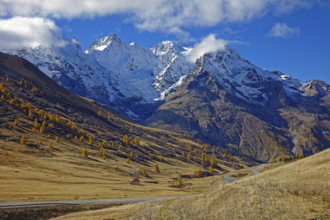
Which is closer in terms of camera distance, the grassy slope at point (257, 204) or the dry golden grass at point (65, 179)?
the grassy slope at point (257, 204)

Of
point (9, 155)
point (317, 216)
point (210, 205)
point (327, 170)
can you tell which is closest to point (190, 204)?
point (210, 205)

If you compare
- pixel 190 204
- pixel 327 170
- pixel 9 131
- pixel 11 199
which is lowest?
pixel 11 199

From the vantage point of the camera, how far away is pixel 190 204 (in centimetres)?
3344

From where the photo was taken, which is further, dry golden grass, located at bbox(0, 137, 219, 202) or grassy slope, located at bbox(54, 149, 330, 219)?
dry golden grass, located at bbox(0, 137, 219, 202)

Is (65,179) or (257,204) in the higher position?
(257,204)

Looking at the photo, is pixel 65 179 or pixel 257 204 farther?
pixel 65 179

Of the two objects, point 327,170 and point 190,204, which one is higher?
point 327,170

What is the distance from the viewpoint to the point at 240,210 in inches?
1066

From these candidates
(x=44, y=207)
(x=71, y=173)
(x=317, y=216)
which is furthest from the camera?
(x=71, y=173)

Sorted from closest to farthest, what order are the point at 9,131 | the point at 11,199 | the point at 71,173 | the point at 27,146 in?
1. the point at 11,199
2. the point at 71,173
3. the point at 27,146
4. the point at 9,131

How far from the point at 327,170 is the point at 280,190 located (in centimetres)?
2068

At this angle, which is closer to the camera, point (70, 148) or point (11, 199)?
point (11, 199)

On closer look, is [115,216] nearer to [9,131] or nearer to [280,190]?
[280,190]

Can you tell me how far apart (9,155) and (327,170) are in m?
133
